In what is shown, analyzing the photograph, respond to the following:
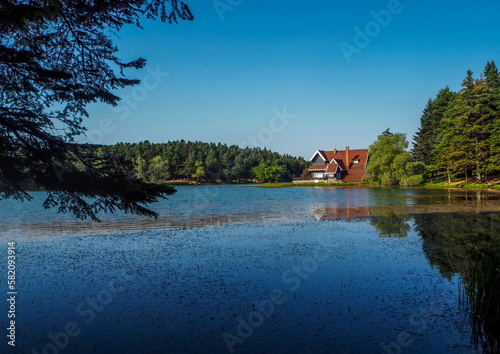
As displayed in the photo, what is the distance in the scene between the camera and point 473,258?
10.9 m

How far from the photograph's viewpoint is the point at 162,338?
6.42 metres

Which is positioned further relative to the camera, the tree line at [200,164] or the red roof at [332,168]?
the tree line at [200,164]

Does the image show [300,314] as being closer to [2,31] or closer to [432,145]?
[2,31]

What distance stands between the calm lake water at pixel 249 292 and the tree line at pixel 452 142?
111ft

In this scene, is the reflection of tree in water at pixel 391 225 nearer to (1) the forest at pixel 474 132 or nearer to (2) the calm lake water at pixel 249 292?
(2) the calm lake water at pixel 249 292

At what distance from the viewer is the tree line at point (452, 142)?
146 ft

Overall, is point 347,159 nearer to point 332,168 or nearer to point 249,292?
point 332,168

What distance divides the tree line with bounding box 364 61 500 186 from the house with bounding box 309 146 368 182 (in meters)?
13.5

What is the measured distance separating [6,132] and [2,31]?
1.71 meters

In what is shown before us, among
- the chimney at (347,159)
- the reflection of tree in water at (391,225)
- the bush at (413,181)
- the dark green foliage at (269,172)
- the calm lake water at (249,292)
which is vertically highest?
the chimney at (347,159)

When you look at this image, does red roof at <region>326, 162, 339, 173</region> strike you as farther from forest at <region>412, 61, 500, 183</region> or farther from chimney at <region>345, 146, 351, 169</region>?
forest at <region>412, 61, 500, 183</region>

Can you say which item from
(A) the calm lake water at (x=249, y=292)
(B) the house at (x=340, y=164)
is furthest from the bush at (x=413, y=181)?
(A) the calm lake water at (x=249, y=292)

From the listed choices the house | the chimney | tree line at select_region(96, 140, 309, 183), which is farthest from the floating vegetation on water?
tree line at select_region(96, 140, 309, 183)

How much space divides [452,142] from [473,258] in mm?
43108
